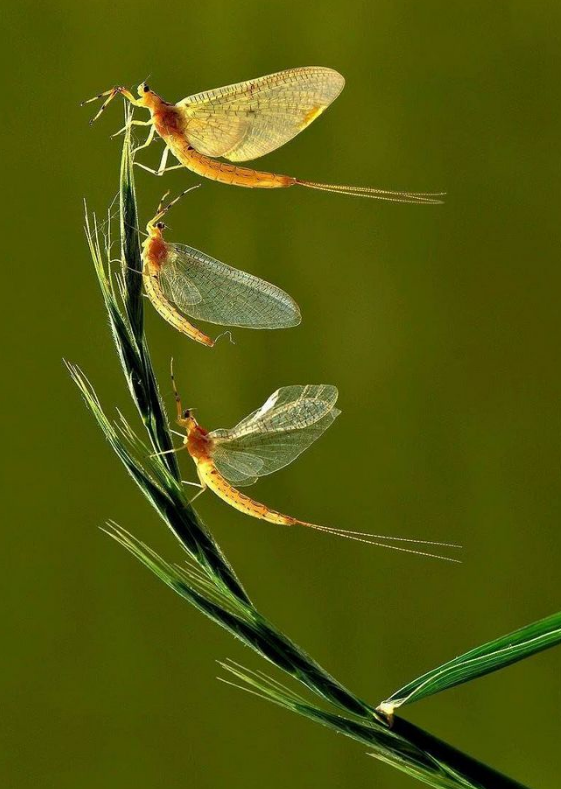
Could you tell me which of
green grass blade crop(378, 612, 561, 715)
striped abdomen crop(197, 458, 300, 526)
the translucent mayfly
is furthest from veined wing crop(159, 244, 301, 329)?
green grass blade crop(378, 612, 561, 715)

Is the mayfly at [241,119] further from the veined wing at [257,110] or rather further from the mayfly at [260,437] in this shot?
the mayfly at [260,437]

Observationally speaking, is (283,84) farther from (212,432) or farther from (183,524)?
(183,524)

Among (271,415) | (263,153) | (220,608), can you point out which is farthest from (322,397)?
(220,608)

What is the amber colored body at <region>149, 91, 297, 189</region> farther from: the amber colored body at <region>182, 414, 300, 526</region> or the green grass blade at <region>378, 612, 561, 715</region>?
the green grass blade at <region>378, 612, 561, 715</region>

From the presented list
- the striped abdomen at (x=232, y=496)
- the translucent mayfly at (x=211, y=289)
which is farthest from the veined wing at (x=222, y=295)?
the striped abdomen at (x=232, y=496)

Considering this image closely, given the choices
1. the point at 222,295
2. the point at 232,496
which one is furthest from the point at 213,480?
the point at 222,295

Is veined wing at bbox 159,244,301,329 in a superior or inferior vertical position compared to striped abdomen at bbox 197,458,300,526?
superior
